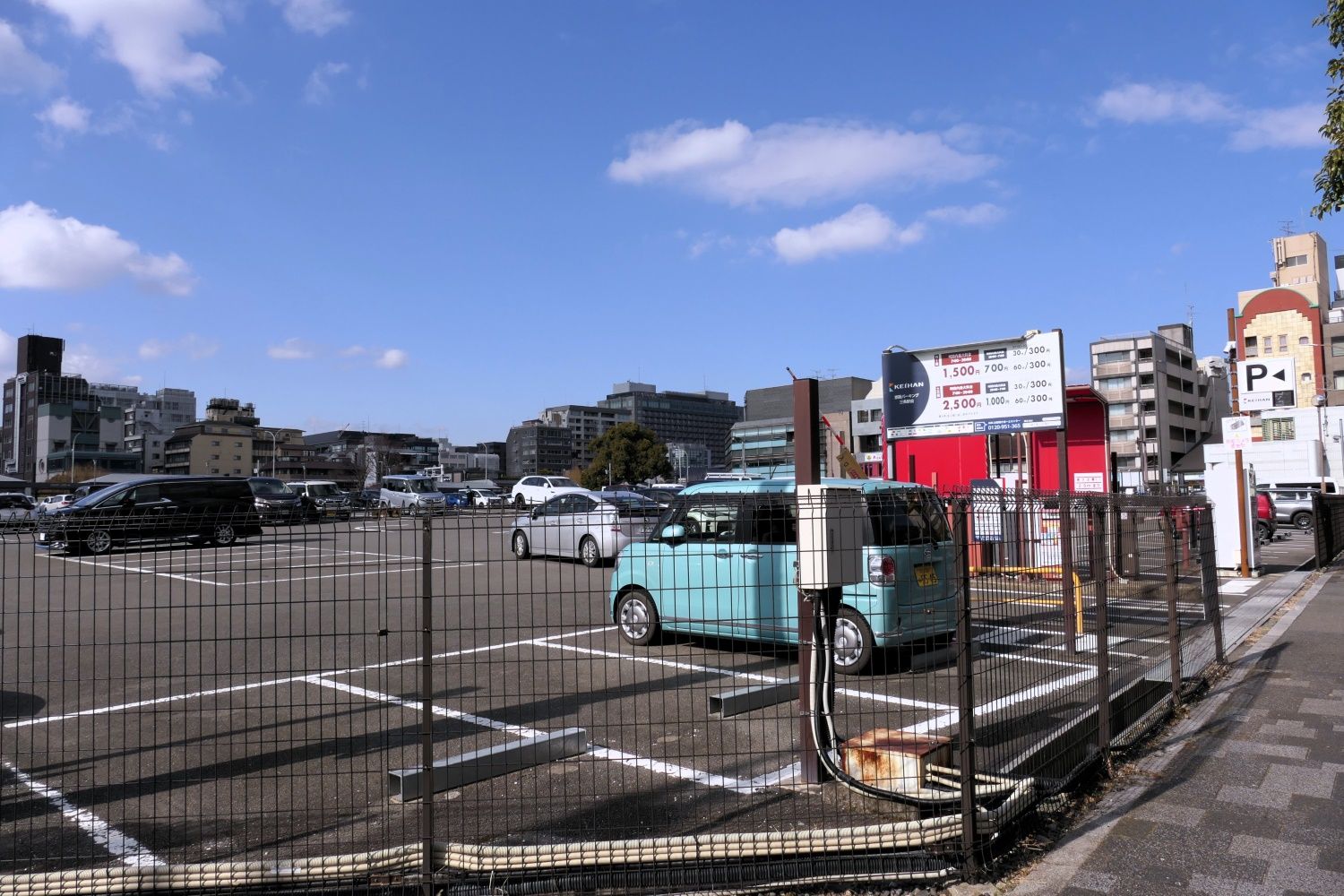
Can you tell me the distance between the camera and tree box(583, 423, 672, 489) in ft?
293

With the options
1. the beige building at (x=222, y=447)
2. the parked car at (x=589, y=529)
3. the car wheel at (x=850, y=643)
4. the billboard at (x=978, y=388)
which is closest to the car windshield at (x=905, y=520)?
the car wheel at (x=850, y=643)

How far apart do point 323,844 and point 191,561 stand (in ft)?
7.30

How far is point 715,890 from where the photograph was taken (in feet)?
12.4

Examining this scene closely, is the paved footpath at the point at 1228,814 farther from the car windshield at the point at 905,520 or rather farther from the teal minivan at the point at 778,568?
the car windshield at the point at 905,520

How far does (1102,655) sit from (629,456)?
84507 millimetres

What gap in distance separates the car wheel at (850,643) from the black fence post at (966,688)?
10.3ft

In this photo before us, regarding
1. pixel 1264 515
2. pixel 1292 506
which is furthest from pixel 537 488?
pixel 1292 506

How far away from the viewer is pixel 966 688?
4.22m

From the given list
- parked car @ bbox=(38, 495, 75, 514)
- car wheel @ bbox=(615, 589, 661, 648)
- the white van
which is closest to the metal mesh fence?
car wheel @ bbox=(615, 589, 661, 648)

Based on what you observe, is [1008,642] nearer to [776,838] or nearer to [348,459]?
[776,838]

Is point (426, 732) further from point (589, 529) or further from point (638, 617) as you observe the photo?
point (638, 617)

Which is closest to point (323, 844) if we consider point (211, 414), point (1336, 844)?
point (1336, 844)

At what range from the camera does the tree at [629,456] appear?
8944cm

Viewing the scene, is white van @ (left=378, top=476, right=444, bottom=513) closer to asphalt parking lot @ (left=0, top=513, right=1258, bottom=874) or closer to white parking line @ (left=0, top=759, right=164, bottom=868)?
asphalt parking lot @ (left=0, top=513, right=1258, bottom=874)
